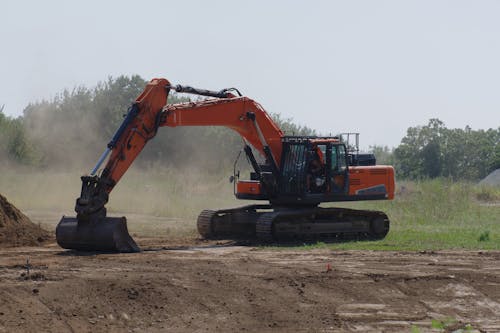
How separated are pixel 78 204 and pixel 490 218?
1921cm

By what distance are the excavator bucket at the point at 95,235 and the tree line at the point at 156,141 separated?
34.9 ft

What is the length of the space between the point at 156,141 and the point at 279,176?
35.3 meters

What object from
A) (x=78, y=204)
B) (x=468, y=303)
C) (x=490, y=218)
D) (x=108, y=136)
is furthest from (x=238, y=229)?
(x=108, y=136)

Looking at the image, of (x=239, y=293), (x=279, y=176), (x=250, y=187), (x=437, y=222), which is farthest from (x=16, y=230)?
(x=437, y=222)

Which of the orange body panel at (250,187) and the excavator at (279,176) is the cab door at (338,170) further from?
the orange body panel at (250,187)

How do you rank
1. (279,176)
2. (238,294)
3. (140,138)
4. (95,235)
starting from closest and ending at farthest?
(238,294)
(95,235)
(140,138)
(279,176)

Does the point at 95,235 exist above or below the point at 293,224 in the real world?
below

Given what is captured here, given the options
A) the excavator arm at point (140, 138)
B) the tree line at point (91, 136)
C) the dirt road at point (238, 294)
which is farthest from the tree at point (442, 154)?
the dirt road at point (238, 294)

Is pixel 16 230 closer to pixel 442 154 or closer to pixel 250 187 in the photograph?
pixel 250 187

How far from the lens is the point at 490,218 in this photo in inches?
1305

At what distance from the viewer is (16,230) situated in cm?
2084

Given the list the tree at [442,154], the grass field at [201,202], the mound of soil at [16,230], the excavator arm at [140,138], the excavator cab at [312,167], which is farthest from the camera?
the tree at [442,154]

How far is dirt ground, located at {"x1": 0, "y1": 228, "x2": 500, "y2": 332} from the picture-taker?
12.4m

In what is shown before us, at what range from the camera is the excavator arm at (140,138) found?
61.4ft
